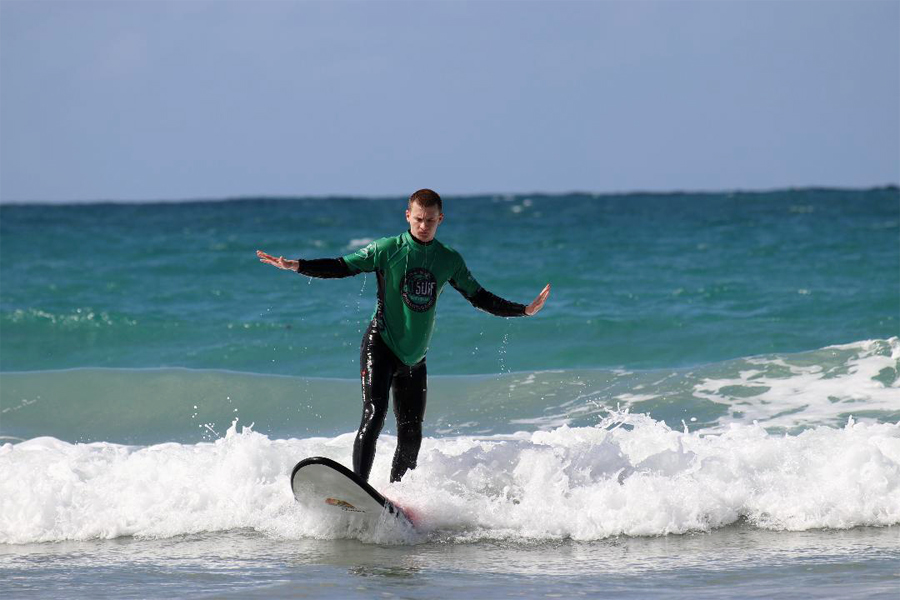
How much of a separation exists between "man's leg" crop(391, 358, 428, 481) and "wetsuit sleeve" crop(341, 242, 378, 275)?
2.01 feet

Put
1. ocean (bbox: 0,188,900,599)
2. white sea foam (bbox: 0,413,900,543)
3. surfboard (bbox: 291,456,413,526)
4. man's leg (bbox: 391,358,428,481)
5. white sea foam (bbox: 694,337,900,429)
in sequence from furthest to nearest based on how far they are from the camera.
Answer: white sea foam (bbox: 694,337,900,429), white sea foam (bbox: 0,413,900,543), man's leg (bbox: 391,358,428,481), surfboard (bbox: 291,456,413,526), ocean (bbox: 0,188,900,599)

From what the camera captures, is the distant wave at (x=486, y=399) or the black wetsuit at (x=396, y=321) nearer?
the black wetsuit at (x=396, y=321)

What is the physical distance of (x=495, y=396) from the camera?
11648mm

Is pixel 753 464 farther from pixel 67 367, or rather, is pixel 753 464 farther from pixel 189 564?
pixel 67 367

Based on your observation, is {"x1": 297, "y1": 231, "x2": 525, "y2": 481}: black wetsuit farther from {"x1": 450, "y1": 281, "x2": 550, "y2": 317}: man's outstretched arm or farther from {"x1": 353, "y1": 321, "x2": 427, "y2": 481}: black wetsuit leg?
{"x1": 450, "y1": 281, "x2": 550, "y2": 317}: man's outstretched arm

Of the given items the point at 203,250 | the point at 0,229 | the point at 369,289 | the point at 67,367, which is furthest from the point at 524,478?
the point at 0,229

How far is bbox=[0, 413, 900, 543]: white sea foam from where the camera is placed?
696 cm

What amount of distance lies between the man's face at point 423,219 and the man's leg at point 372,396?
626 millimetres

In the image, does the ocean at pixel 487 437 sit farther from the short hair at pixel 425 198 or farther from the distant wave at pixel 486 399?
the short hair at pixel 425 198

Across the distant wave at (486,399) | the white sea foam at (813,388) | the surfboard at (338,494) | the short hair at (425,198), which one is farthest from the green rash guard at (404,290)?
the white sea foam at (813,388)

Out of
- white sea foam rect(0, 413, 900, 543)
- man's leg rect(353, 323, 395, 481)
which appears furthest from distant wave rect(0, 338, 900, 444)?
man's leg rect(353, 323, 395, 481)

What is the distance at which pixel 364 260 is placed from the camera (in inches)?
264

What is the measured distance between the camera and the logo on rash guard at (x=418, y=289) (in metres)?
6.76

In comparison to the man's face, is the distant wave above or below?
below
